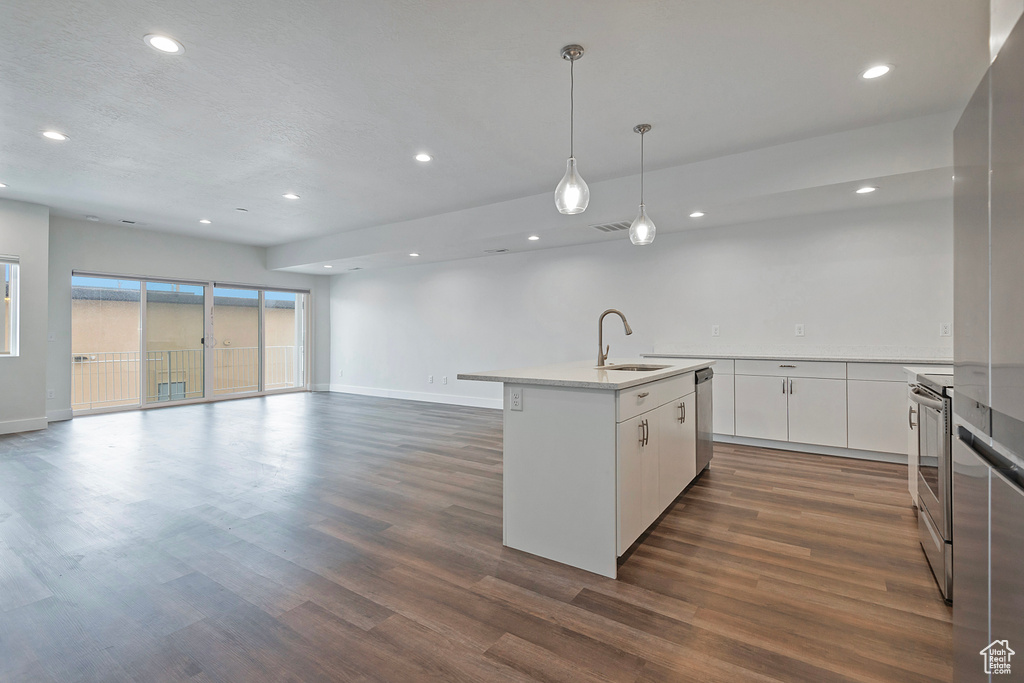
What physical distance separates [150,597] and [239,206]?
16.0 ft

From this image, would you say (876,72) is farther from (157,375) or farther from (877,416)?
(157,375)

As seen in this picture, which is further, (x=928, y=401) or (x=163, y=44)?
(x=163, y=44)

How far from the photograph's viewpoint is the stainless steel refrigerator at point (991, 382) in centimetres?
81

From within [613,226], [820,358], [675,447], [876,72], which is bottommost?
[675,447]

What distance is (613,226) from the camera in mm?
5051

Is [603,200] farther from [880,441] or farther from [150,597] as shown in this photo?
[150,597]

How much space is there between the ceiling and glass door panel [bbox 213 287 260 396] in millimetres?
3713

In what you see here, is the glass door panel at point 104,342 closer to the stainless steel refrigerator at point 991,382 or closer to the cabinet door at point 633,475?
the cabinet door at point 633,475

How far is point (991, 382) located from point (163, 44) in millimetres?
3578

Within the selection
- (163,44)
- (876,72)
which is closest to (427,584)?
(163,44)

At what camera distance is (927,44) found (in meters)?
2.46

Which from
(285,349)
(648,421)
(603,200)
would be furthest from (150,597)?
(285,349)

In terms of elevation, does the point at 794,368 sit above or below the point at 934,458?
above

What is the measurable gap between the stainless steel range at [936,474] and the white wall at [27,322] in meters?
8.29
